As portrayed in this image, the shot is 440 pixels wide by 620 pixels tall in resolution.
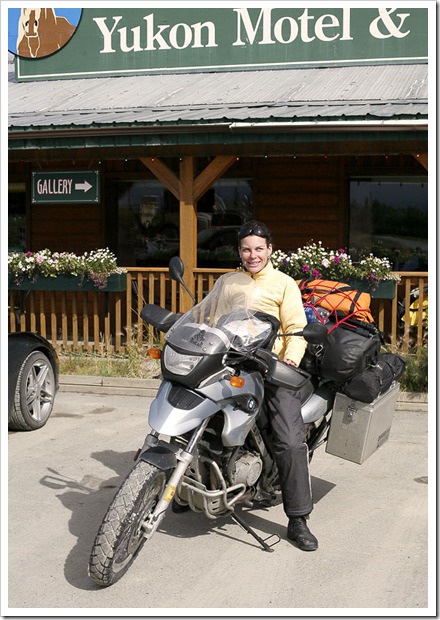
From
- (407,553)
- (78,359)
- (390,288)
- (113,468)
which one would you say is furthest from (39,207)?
(407,553)

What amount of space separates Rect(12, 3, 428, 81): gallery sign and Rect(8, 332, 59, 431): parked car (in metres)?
7.51

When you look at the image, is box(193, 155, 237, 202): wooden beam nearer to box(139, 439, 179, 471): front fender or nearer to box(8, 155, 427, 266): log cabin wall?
box(8, 155, 427, 266): log cabin wall

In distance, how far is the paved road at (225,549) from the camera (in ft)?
13.2

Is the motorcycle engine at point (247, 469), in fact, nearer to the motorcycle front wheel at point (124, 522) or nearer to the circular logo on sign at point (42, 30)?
the motorcycle front wheel at point (124, 522)

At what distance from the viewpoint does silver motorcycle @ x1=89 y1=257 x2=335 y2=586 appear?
403cm

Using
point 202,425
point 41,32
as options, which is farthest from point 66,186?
point 202,425

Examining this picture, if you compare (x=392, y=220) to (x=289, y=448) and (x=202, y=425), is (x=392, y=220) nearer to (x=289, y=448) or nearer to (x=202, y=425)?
(x=289, y=448)

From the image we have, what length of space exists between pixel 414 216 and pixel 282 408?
8.78m

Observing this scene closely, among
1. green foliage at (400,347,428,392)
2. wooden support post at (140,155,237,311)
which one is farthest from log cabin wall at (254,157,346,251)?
green foliage at (400,347,428,392)

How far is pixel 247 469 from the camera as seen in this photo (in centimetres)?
458

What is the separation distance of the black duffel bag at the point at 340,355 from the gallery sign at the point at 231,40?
8690mm

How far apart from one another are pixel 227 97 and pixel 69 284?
3487mm

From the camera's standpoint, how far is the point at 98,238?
14188 mm

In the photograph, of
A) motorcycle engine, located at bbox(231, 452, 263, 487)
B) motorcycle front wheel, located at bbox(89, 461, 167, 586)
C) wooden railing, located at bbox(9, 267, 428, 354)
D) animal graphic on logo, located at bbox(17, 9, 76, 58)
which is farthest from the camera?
animal graphic on logo, located at bbox(17, 9, 76, 58)
